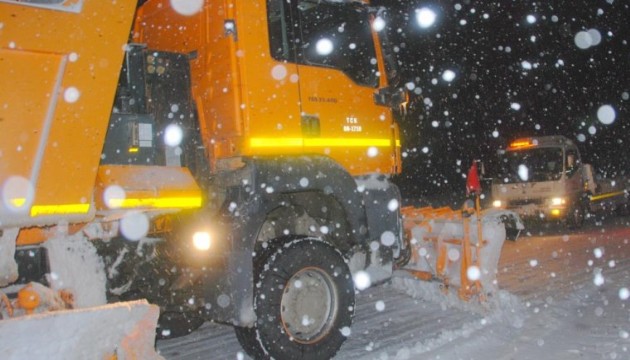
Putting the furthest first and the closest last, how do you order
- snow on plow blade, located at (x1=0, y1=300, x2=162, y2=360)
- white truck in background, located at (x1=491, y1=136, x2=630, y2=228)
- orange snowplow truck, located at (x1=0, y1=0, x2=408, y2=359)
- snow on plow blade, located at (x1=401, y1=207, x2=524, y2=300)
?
white truck in background, located at (x1=491, y1=136, x2=630, y2=228) < snow on plow blade, located at (x1=401, y1=207, x2=524, y2=300) < orange snowplow truck, located at (x1=0, y1=0, x2=408, y2=359) < snow on plow blade, located at (x1=0, y1=300, x2=162, y2=360)

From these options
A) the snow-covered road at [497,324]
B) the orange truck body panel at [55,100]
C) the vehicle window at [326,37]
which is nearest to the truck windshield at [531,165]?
the snow-covered road at [497,324]

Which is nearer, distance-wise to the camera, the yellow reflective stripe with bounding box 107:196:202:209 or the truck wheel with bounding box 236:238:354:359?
the yellow reflective stripe with bounding box 107:196:202:209

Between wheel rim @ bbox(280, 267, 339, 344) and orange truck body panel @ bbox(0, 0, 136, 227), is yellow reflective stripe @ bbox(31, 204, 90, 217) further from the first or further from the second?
wheel rim @ bbox(280, 267, 339, 344)

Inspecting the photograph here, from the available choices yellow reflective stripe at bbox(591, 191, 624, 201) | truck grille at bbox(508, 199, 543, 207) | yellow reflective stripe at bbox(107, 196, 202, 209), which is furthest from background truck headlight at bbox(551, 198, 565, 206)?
yellow reflective stripe at bbox(107, 196, 202, 209)

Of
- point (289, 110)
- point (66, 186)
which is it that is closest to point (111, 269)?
point (66, 186)

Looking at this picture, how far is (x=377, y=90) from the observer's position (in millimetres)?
5191

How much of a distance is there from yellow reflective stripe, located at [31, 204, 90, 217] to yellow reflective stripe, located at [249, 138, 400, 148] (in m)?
1.48

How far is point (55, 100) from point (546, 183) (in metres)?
13.4

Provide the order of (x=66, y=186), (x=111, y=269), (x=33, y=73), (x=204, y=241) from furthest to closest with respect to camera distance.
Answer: (x=204, y=241) → (x=111, y=269) → (x=66, y=186) → (x=33, y=73)

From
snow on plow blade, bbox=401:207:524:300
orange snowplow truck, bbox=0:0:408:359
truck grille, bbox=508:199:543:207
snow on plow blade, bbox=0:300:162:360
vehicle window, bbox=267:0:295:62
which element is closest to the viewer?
snow on plow blade, bbox=0:300:162:360

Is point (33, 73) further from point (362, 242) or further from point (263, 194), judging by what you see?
point (362, 242)

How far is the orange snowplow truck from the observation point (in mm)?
2711

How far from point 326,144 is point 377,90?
0.90m

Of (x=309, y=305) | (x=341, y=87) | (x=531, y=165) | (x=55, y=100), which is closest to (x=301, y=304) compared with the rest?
(x=309, y=305)
